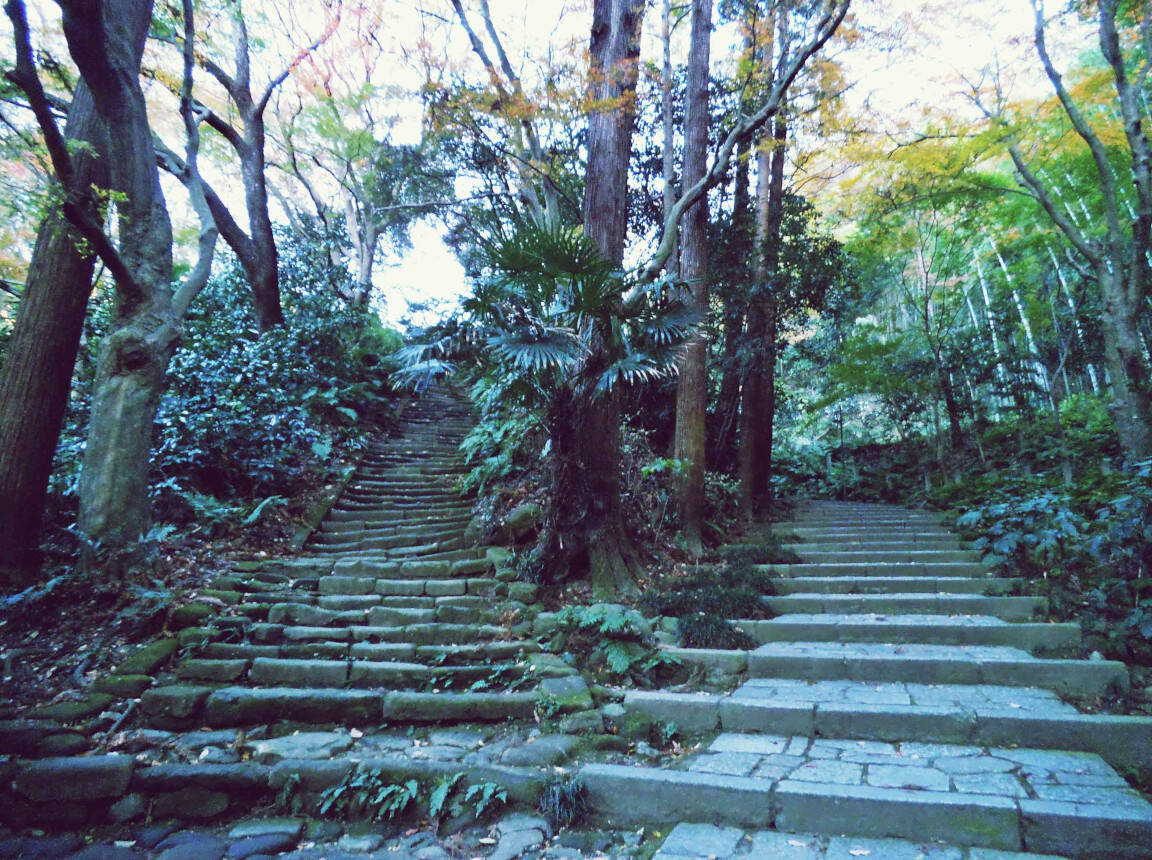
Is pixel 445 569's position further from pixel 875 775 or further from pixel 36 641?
pixel 875 775

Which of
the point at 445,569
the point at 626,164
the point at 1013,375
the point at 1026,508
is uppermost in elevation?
the point at 626,164

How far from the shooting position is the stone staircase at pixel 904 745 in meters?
2.45

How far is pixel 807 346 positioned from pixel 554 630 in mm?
8498

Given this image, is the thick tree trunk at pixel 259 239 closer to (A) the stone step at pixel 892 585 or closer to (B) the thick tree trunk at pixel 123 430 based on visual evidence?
(B) the thick tree trunk at pixel 123 430

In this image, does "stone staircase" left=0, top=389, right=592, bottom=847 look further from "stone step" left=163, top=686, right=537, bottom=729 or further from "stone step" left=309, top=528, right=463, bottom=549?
"stone step" left=309, top=528, right=463, bottom=549

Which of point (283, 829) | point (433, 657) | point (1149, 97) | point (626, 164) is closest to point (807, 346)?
point (1149, 97)

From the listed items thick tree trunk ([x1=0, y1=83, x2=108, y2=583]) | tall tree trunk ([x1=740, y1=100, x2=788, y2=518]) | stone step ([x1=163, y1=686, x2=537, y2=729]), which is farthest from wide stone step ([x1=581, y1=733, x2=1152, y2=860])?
tall tree trunk ([x1=740, y1=100, x2=788, y2=518])

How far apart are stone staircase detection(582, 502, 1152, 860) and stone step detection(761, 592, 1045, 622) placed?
15mm

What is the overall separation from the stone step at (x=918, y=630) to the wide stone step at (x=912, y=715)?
0.67 m

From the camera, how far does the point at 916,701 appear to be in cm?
351

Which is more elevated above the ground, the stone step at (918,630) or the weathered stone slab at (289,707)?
the stone step at (918,630)

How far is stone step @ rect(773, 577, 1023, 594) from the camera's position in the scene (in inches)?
203

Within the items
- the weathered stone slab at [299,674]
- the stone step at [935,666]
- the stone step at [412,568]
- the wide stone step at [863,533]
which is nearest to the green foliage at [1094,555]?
the stone step at [935,666]

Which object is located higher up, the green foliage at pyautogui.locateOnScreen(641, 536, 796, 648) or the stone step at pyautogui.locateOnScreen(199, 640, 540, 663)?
the green foliage at pyautogui.locateOnScreen(641, 536, 796, 648)
